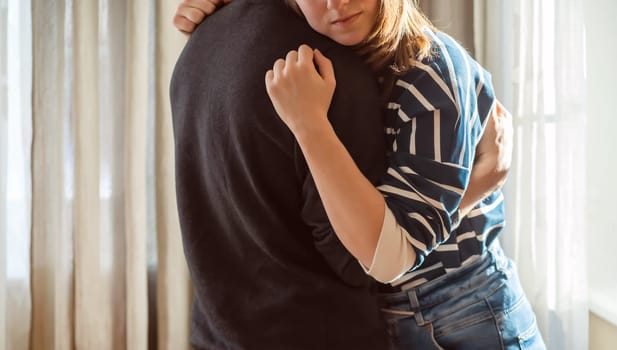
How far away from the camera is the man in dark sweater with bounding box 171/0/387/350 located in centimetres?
79

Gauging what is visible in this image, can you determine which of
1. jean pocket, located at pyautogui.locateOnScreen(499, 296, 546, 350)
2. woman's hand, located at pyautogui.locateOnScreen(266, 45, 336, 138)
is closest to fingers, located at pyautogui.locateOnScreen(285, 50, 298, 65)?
woman's hand, located at pyautogui.locateOnScreen(266, 45, 336, 138)

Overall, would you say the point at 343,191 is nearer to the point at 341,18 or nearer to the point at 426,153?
the point at 426,153

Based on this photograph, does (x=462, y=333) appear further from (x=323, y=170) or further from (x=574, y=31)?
(x=574, y=31)

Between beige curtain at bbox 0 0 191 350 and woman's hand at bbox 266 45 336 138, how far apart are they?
1344 millimetres

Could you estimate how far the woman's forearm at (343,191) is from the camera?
2.38 feet

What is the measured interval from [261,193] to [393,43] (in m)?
0.27

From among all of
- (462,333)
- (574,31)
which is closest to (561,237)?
(574,31)

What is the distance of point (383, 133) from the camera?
800 mm

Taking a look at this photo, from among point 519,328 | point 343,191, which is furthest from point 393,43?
point 519,328

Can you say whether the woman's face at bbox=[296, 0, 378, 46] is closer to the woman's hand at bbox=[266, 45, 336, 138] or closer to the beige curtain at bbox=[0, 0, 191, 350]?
the woman's hand at bbox=[266, 45, 336, 138]

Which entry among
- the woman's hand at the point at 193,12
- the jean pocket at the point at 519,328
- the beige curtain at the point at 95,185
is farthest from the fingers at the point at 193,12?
the beige curtain at the point at 95,185

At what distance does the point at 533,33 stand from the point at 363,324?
1.36 m

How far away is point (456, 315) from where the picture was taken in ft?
3.01

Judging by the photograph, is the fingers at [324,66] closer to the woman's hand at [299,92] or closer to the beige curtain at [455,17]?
the woman's hand at [299,92]
